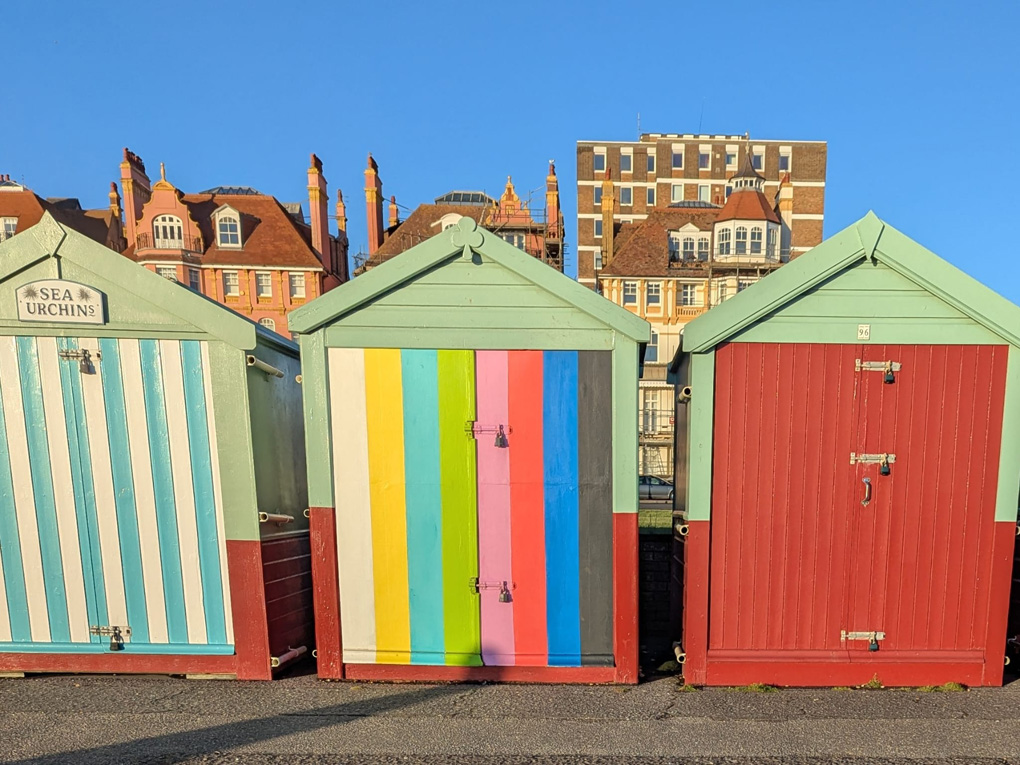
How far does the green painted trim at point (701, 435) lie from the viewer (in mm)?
3641

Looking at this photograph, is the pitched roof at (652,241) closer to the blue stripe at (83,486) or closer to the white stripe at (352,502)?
the white stripe at (352,502)

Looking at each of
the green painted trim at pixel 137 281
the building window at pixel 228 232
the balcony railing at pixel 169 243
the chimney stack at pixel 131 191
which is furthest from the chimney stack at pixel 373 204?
the green painted trim at pixel 137 281

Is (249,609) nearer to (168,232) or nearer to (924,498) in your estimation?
(924,498)

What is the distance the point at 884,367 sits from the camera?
3.58 metres

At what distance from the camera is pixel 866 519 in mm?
3717

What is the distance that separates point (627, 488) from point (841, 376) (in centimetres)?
187

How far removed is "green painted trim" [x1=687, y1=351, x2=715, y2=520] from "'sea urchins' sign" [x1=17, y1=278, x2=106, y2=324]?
4.66 m

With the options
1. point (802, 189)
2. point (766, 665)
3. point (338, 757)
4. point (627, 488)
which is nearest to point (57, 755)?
point (338, 757)

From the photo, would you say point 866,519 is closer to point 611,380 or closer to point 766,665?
point 766,665

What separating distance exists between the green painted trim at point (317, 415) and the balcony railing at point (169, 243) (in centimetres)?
2508

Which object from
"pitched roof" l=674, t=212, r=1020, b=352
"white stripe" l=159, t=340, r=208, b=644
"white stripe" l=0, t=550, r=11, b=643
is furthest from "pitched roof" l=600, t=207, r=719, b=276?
"white stripe" l=0, t=550, r=11, b=643

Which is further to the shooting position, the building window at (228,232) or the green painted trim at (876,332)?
the building window at (228,232)

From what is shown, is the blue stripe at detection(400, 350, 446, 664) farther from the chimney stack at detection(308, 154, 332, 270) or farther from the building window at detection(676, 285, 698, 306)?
the chimney stack at detection(308, 154, 332, 270)

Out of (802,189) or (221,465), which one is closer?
(221,465)
